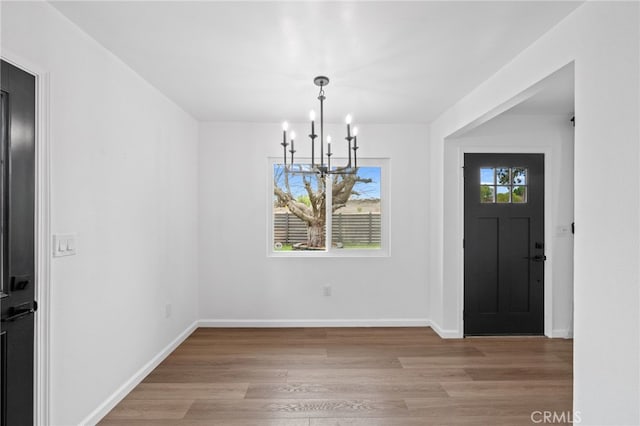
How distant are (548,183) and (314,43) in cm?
312

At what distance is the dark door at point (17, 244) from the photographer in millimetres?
1614

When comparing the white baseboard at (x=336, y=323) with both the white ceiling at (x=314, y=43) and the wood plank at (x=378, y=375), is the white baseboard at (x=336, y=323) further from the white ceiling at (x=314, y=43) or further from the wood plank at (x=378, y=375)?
the white ceiling at (x=314, y=43)

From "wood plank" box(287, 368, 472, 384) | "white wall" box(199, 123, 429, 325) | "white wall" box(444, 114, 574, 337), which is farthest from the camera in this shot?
"white wall" box(199, 123, 429, 325)

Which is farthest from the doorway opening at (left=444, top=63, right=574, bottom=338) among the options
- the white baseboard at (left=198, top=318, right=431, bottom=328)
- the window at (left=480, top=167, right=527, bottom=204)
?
the white baseboard at (left=198, top=318, right=431, bottom=328)

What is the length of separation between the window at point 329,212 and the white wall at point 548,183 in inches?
32.4

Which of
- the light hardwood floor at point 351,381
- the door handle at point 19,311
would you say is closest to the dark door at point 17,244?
the door handle at point 19,311

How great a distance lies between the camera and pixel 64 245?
1.94 meters

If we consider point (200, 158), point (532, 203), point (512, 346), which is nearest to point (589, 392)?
point (512, 346)

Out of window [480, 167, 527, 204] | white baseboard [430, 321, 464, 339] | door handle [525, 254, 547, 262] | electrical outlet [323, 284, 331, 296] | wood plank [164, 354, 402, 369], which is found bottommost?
wood plank [164, 354, 402, 369]

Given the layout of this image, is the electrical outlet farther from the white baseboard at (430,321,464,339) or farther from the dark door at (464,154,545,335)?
the dark door at (464,154,545,335)

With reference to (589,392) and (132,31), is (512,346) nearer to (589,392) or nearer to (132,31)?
(589,392)

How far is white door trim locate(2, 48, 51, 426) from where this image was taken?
1784 mm

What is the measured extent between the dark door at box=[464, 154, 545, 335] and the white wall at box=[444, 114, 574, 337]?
9 centimetres

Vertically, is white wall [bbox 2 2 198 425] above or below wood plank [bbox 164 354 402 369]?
above
